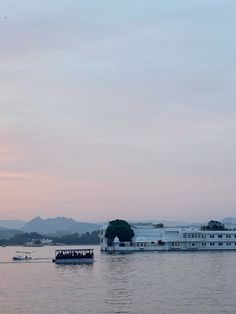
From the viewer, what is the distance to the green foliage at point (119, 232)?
87.8m

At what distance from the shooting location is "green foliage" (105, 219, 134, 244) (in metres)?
87.8

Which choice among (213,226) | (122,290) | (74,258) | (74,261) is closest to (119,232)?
(213,226)

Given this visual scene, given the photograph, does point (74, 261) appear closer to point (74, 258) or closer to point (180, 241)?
point (74, 258)

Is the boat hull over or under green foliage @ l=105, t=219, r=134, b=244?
under

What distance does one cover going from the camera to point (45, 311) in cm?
2911

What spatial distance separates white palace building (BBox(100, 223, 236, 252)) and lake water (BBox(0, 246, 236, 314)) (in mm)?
34102

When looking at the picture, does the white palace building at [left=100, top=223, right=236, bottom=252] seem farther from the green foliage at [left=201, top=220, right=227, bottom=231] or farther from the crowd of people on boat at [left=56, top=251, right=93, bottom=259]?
the crowd of people on boat at [left=56, top=251, right=93, bottom=259]

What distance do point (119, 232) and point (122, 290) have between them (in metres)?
51.4

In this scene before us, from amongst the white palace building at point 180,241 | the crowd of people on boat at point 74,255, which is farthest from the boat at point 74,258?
the white palace building at point 180,241

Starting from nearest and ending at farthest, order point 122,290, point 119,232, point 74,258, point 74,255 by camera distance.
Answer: point 122,290
point 74,258
point 74,255
point 119,232

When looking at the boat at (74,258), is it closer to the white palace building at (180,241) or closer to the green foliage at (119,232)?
the white palace building at (180,241)

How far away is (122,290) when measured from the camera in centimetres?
3628

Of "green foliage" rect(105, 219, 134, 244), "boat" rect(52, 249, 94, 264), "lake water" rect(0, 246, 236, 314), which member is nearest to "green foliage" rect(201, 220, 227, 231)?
"green foliage" rect(105, 219, 134, 244)

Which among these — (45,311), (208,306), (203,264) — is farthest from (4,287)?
(203,264)
